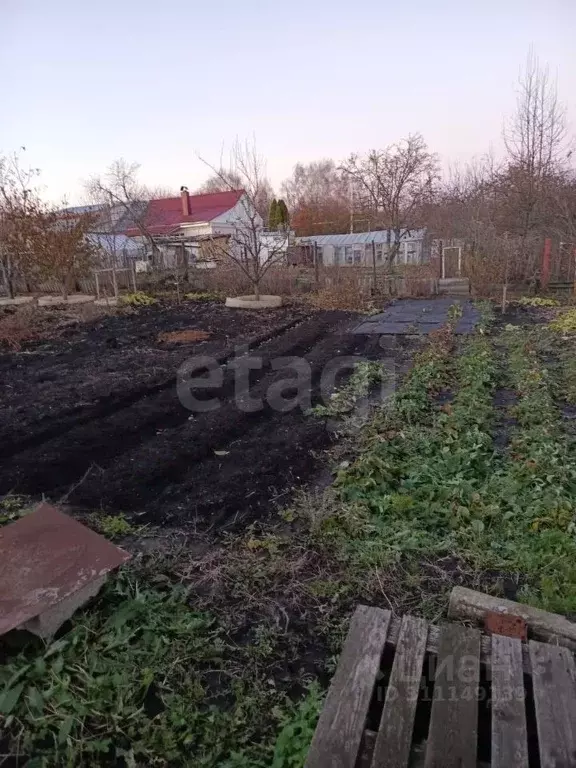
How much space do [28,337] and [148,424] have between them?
6.16 m

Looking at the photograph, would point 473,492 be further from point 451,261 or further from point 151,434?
point 451,261

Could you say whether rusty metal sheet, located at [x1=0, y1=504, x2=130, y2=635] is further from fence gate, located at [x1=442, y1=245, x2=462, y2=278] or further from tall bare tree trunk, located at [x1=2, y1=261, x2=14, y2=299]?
fence gate, located at [x1=442, y1=245, x2=462, y2=278]

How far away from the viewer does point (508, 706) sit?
167cm

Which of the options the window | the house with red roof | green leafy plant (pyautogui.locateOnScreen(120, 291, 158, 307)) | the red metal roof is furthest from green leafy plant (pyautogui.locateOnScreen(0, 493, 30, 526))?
the red metal roof

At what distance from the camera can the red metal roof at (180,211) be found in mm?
31359

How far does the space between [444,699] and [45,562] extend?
185cm

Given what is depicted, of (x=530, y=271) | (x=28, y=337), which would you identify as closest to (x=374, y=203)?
(x=530, y=271)

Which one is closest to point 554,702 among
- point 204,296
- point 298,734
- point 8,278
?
point 298,734

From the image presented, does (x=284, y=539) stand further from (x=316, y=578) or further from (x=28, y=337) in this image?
(x=28, y=337)

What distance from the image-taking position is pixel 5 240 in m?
14.1

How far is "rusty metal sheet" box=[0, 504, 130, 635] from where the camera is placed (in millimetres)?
2133

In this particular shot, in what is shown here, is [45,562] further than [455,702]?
Yes

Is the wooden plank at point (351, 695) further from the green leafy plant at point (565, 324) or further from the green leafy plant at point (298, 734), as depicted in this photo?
the green leafy plant at point (565, 324)

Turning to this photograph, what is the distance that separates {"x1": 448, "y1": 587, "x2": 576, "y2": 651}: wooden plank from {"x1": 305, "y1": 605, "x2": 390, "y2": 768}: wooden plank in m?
0.43
